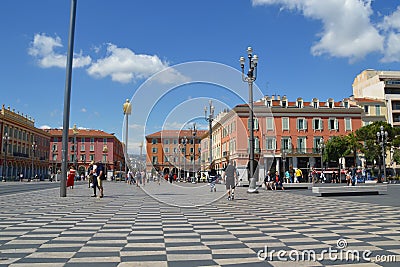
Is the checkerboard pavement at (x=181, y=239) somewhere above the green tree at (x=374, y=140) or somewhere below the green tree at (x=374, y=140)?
below

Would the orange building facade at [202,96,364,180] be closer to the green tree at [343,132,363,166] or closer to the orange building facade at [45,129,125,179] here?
the green tree at [343,132,363,166]

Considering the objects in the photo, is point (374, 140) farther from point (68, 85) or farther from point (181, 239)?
point (181, 239)

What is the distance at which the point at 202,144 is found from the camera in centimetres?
4541

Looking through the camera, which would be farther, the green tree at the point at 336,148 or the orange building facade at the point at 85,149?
the orange building facade at the point at 85,149

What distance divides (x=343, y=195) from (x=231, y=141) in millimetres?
20619

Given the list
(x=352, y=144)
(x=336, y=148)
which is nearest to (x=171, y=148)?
(x=336, y=148)

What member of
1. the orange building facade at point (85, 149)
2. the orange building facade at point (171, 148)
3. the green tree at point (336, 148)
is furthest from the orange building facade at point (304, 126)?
the orange building facade at point (85, 149)

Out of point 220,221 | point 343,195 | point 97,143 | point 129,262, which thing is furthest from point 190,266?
point 97,143

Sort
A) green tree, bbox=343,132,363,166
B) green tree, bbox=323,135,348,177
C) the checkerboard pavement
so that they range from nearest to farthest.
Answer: the checkerboard pavement, green tree, bbox=343,132,363,166, green tree, bbox=323,135,348,177

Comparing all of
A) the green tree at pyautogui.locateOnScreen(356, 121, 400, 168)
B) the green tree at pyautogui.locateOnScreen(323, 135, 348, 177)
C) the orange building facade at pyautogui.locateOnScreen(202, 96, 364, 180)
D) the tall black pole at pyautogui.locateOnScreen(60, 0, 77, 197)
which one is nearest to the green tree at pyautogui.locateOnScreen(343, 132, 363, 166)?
the green tree at pyautogui.locateOnScreen(323, 135, 348, 177)

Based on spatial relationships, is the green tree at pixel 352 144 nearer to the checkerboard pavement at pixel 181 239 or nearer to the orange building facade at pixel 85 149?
the checkerboard pavement at pixel 181 239

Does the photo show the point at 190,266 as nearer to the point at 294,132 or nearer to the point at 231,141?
the point at 231,141

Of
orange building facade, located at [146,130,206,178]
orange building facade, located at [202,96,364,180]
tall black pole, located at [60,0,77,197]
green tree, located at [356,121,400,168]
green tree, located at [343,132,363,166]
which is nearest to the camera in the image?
tall black pole, located at [60,0,77,197]

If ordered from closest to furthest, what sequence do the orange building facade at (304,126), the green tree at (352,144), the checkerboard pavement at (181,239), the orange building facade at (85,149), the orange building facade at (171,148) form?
1. the checkerboard pavement at (181,239)
2. the orange building facade at (171,148)
3. the green tree at (352,144)
4. the orange building facade at (304,126)
5. the orange building facade at (85,149)
